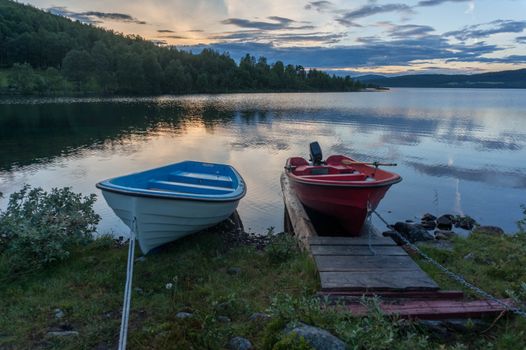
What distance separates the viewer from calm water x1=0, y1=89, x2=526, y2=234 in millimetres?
14328

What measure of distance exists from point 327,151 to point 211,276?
745 inches

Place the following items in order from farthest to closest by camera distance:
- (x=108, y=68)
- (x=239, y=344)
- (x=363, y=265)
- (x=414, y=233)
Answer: (x=108, y=68)
(x=414, y=233)
(x=363, y=265)
(x=239, y=344)

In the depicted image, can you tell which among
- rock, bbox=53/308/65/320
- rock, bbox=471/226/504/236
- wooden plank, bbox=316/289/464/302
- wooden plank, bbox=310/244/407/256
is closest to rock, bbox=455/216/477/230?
rock, bbox=471/226/504/236

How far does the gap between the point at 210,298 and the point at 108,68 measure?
104194mm

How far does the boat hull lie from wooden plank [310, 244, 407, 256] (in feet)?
3.88

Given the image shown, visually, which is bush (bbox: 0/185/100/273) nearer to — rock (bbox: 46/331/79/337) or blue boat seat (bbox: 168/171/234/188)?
blue boat seat (bbox: 168/171/234/188)

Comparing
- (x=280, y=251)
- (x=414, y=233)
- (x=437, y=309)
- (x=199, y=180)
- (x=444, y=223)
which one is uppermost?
(x=199, y=180)

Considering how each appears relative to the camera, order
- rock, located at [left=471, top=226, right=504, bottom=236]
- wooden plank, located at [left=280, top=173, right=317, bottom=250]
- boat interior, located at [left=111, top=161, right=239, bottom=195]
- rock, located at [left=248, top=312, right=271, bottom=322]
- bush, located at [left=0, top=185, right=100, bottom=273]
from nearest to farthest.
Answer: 1. rock, located at [left=248, top=312, right=271, bottom=322]
2. bush, located at [left=0, top=185, right=100, bottom=273]
3. wooden plank, located at [left=280, top=173, right=317, bottom=250]
4. boat interior, located at [left=111, top=161, right=239, bottom=195]
5. rock, located at [left=471, top=226, right=504, bottom=236]

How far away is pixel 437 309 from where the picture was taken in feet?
17.0

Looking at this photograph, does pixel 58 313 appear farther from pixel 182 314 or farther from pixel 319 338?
pixel 319 338

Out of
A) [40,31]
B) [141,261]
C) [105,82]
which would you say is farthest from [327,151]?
[40,31]

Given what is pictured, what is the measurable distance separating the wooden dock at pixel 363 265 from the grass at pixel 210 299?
289mm

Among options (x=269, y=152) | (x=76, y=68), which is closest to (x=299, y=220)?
(x=269, y=152)

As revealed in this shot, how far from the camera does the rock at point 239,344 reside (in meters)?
4.30
